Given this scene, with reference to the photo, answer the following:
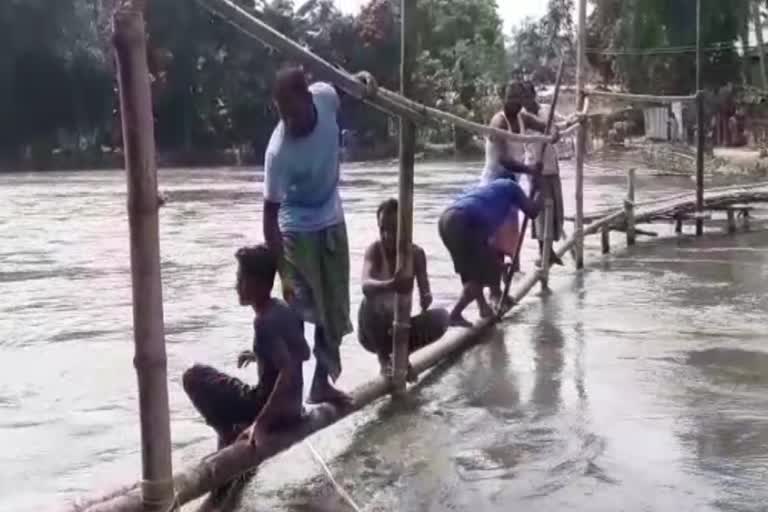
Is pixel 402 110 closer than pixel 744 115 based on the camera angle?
Yes

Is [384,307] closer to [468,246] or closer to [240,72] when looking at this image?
[468,246]

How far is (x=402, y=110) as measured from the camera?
535 centimetres

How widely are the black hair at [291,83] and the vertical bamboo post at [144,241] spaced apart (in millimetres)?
1238

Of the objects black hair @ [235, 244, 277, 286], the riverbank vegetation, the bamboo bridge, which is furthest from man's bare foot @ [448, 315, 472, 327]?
the riverbank vegetation

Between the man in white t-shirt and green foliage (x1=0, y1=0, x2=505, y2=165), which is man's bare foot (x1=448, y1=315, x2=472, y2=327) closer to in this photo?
the man in white t-shirt

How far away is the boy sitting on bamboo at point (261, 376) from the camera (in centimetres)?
428

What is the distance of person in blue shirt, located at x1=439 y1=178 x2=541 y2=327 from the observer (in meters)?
7.44

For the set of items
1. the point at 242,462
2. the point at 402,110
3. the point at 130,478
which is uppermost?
the point at 402,110

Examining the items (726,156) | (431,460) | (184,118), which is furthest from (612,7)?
(431,460)

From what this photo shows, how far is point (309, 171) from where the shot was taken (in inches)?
187

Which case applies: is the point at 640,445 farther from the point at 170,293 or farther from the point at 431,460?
the point at 170,293

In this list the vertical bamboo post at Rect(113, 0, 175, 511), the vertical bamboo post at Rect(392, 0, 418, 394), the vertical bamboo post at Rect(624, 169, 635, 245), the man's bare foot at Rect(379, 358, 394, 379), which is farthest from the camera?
the vertical bamboo post at Rect(624, 169, 635, 245)

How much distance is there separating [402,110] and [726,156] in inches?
1162

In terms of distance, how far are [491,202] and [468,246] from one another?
0.31 meters
